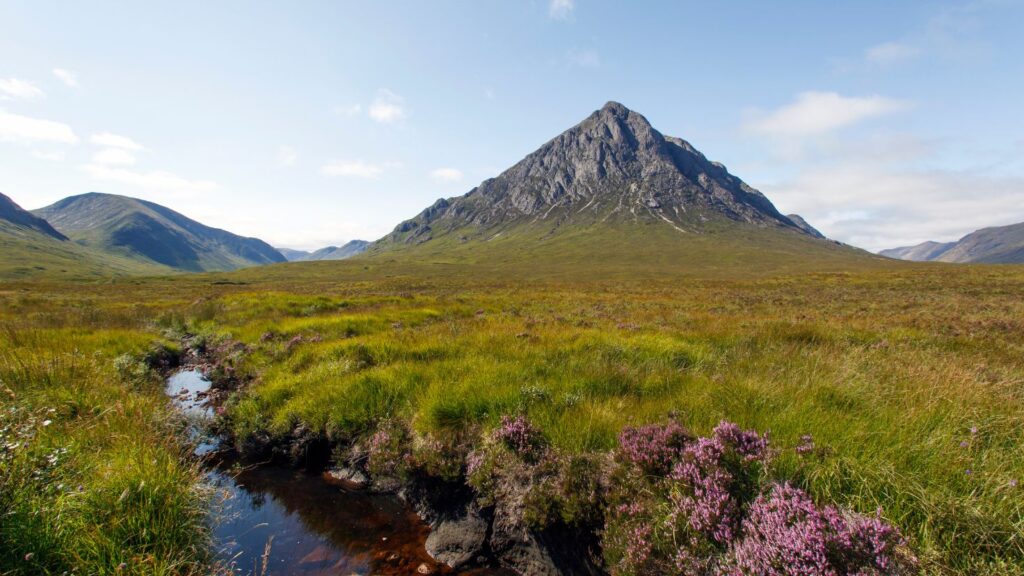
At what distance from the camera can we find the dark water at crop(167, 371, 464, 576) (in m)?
4.98

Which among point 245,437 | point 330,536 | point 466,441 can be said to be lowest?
point 330,536

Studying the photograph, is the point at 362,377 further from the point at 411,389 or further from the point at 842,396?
the point at 842,396

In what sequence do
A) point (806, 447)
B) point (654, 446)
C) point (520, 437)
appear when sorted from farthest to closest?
point (520, 437)
point (654, 446)
point (806, 447)

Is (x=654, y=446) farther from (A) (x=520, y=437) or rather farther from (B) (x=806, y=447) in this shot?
(A) (x=520, y=437)

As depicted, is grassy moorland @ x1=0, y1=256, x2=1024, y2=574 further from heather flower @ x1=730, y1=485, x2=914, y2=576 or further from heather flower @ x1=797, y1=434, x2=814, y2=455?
heather flower @ x1=730, y1=485, x2=914, y2=576

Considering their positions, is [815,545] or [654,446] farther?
[654,446]

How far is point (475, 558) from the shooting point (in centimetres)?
509

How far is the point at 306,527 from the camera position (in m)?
5.67

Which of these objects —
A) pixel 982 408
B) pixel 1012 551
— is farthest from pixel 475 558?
pixel 982 408

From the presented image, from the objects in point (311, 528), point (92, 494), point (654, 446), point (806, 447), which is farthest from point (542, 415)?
point (92, 494)

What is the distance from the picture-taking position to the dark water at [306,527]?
4.98 meters

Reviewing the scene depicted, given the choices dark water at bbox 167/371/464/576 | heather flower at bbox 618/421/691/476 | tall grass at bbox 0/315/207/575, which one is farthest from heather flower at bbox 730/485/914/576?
tall grass at bbox 0/315/207/575

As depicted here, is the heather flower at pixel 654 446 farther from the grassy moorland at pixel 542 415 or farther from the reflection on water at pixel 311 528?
the reflection on water at pixel 311 528

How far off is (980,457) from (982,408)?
118 centimetres
